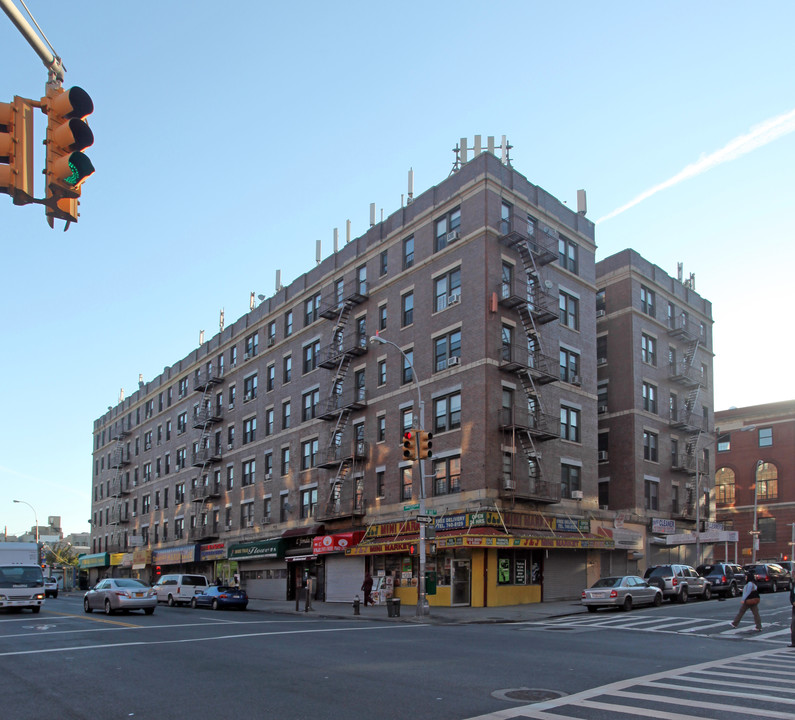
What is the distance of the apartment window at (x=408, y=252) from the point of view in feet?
133

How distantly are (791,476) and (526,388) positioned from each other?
4346 centimetres

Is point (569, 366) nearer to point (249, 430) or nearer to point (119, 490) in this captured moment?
point (249, 430)

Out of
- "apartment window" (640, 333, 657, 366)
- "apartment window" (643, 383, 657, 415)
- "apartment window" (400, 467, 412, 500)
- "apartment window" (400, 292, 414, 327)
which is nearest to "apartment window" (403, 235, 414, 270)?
"apartment window" (400, 292, 414, 327)

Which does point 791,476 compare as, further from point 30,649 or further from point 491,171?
point 30,649

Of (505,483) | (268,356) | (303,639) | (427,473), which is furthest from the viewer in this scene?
(268,356)

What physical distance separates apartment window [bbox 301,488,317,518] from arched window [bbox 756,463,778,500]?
146 feet

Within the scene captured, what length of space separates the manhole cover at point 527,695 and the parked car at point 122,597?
825 inches

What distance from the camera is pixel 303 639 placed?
59.3 feet

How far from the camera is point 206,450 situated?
58656 mm

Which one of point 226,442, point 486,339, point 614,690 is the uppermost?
point 486,339

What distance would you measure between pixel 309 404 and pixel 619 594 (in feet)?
78.5

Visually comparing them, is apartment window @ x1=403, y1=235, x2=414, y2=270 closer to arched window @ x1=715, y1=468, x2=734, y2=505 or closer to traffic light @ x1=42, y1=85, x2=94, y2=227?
traffic light @ x1=42, y1=85, x2=94, y2=227

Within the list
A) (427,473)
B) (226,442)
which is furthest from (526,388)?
(226,442)

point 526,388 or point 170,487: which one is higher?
point 526,388
